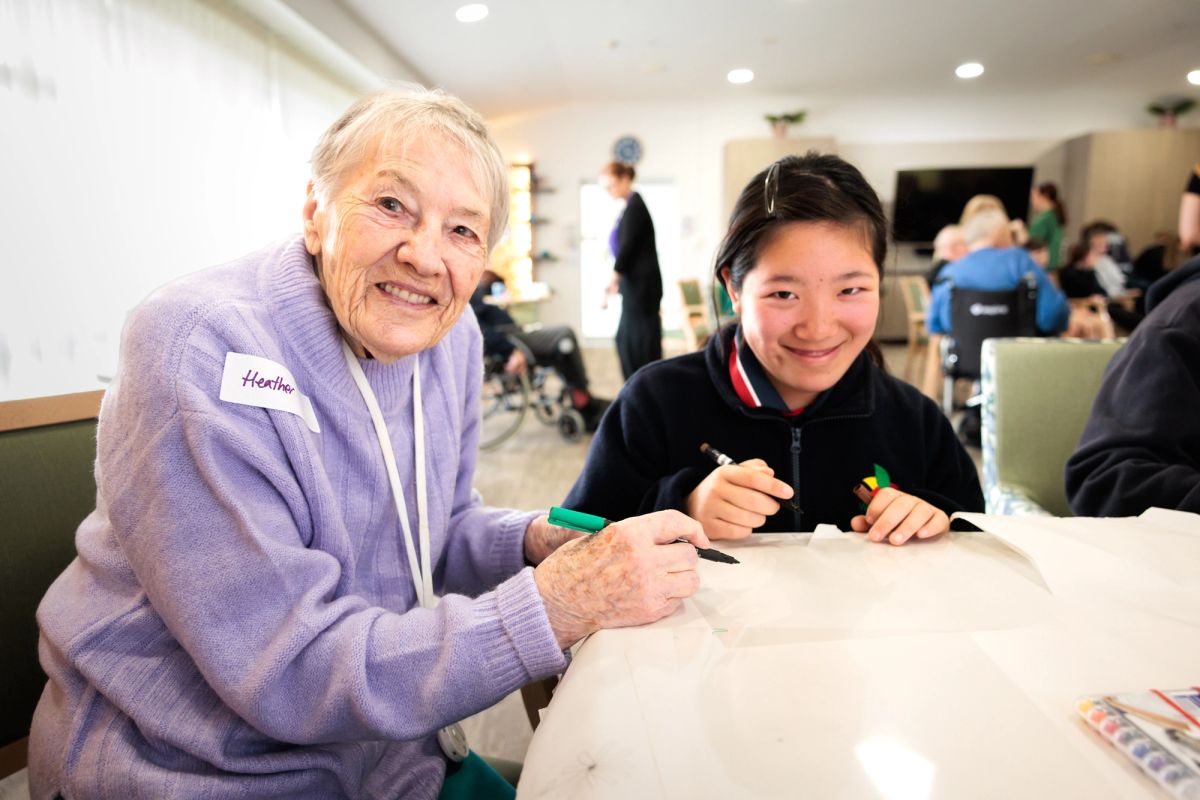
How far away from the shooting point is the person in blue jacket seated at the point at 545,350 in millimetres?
4289

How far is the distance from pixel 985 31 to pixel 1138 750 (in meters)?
7.46

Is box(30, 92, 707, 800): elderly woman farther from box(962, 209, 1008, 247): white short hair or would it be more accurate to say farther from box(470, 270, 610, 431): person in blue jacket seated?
box(962, 209, 1008, 247): white short hair

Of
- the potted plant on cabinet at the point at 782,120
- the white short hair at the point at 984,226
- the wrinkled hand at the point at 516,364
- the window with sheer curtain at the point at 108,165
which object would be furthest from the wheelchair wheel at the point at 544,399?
the potted plant on cabinet at the point at 782,120

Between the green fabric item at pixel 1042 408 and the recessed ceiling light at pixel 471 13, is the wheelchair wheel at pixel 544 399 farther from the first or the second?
the green fabric item at pixel 1042 408

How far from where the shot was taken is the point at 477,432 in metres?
1.09

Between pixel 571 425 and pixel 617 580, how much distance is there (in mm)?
4037

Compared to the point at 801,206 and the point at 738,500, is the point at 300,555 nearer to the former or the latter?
the point at 738,500

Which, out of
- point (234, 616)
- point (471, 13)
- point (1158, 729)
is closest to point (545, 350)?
point (471, 13)

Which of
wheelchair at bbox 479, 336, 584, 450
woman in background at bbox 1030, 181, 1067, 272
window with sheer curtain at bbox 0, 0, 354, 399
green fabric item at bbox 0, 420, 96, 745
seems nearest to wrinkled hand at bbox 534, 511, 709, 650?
green fabric item at bbox 0, 420, 96, 745

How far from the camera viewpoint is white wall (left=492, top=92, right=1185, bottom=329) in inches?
347

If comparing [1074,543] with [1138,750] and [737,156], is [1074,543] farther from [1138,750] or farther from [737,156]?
[737,156]

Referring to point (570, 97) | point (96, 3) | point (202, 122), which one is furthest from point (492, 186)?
point (570, 97)

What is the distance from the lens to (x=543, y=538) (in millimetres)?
960

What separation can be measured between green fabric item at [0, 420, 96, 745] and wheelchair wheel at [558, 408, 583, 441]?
12.5ft
